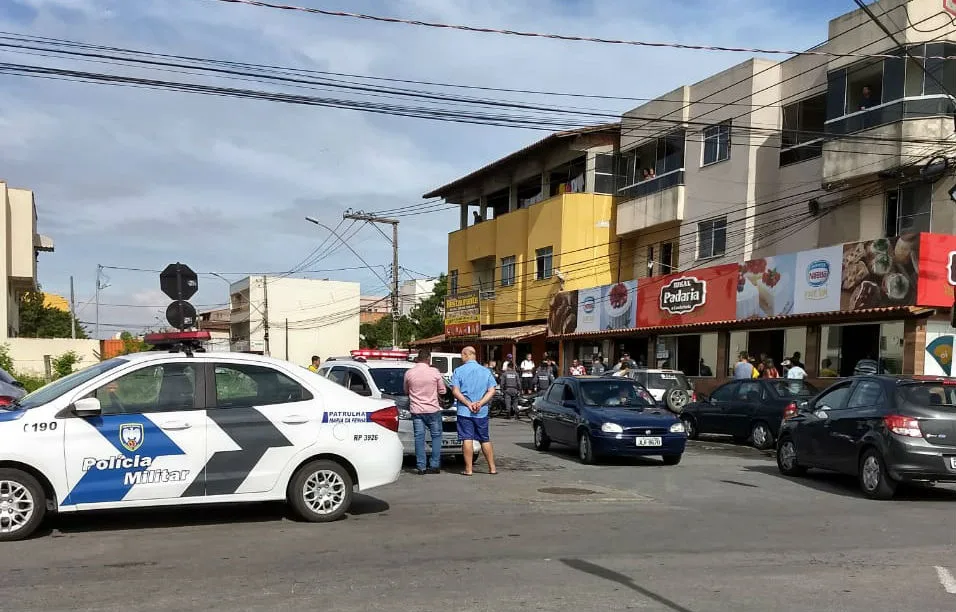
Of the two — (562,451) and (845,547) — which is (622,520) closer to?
(845,547)

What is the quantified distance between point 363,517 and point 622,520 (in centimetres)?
261

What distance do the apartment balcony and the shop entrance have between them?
7.71 metres

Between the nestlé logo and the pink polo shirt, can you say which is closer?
the pink polo shirt

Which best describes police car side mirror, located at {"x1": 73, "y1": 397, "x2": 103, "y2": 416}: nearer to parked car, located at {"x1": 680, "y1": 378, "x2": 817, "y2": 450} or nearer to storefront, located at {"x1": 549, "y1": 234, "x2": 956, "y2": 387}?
parked car, located at {"x1": 680, "y1": 378, "x2": 817, "y2": 450}

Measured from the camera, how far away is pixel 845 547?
7.71 meters

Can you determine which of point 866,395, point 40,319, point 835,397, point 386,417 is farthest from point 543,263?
point 40,319

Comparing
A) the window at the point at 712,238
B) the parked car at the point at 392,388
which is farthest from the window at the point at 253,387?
the window at the point at 712,238

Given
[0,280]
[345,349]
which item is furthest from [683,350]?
[345,349]

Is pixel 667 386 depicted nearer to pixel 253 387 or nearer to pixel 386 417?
pixel 386 417

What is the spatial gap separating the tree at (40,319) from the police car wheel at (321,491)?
6256 centimetres

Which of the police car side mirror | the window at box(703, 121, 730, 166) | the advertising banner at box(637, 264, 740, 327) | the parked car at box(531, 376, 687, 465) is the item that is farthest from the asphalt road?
the window at box(703, 121, 730, 166)

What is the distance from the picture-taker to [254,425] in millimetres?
8125

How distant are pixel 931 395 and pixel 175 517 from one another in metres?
8.76

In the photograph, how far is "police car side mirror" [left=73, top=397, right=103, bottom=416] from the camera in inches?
291
